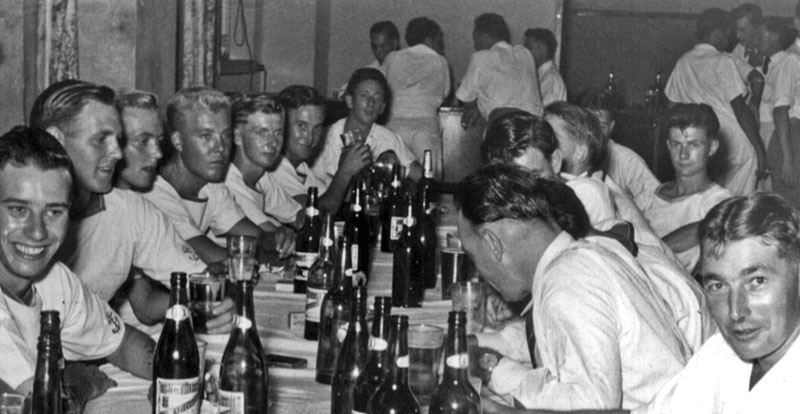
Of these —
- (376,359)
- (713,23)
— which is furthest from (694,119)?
(713,23)

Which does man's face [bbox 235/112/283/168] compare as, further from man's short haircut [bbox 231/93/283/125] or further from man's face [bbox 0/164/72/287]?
man's face [bbox 0/164/72/287]

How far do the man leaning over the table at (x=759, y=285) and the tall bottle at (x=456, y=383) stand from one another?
15.9 inches

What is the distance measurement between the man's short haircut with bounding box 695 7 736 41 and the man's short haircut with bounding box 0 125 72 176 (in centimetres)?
619

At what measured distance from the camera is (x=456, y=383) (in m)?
1.73

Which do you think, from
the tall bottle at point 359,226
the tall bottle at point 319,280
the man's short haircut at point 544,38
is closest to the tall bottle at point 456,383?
the tall bottle at point 319,280

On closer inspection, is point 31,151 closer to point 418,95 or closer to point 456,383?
point 456,383

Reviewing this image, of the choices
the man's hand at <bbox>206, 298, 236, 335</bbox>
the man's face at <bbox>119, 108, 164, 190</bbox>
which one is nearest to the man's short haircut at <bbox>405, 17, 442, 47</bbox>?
the man's face at <bbox>119, 108, 164, 190</bbox>

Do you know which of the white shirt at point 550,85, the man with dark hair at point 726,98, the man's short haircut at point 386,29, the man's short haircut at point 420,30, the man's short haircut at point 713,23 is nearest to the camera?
the man with dark hair at point 726,98

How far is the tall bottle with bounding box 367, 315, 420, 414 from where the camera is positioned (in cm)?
171

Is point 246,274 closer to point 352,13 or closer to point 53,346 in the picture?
point 53,346

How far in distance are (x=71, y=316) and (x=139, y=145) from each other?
3.86ft

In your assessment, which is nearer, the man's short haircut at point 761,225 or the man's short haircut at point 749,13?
the man's short haircut at point 761,225

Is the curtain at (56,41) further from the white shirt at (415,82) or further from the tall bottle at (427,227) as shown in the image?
the white shirt at (415,82)

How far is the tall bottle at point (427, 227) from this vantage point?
3314 mm
